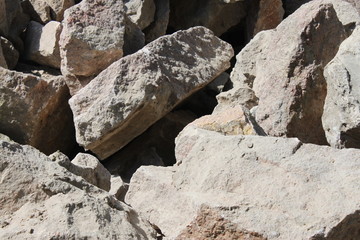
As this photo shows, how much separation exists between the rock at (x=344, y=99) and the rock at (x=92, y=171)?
1138 millimetres

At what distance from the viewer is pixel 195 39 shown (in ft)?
15.3

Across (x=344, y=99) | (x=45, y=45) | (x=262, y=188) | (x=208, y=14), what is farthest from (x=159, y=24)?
(x=262, y=188)

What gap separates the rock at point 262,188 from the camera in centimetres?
256

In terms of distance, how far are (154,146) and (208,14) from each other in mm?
1739

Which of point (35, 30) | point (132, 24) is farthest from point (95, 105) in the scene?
point (35, 30)

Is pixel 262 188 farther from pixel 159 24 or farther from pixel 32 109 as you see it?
pixel 159 24

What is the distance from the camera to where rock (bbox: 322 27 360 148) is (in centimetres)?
329

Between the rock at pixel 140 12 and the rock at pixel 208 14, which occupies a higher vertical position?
the rock at pixel 140 12

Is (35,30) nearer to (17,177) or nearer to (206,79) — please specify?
(206,79)

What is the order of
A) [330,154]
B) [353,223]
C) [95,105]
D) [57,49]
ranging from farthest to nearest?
[57,49], [95,105], [330,154], [353,223]

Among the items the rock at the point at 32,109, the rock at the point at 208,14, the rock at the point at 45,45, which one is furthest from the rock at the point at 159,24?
the rock at the point at 32,109

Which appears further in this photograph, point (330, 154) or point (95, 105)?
point (95, 105)

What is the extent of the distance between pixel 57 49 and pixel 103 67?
0.57m

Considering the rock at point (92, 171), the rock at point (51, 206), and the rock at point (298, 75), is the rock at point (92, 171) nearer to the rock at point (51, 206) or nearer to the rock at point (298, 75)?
the rock at point (51, 206)
